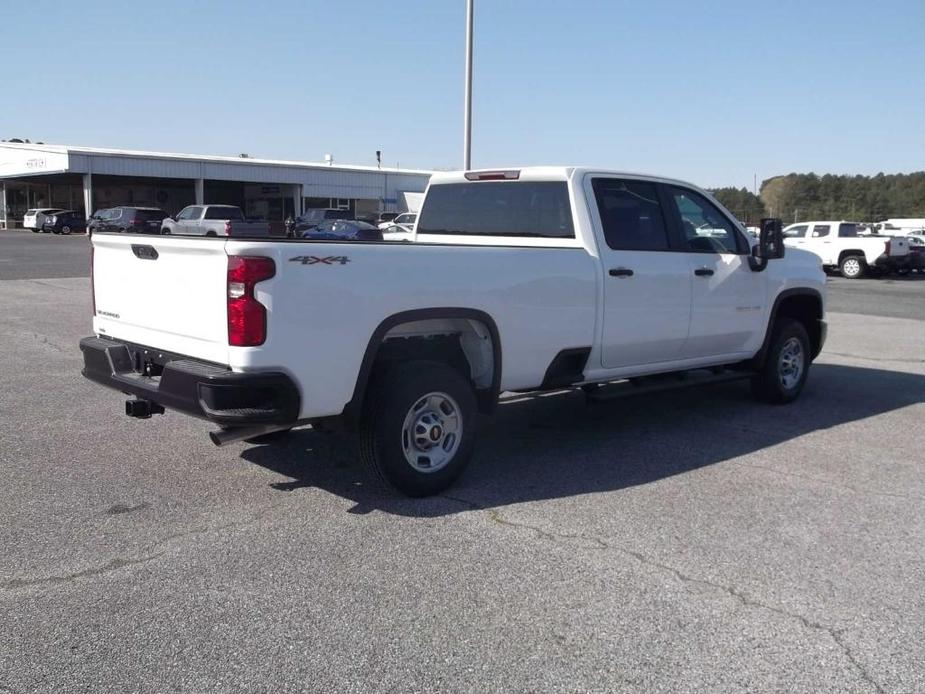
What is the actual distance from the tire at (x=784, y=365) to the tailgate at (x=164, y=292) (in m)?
5.39

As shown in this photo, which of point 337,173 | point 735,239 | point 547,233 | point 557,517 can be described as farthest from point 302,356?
point 337,173

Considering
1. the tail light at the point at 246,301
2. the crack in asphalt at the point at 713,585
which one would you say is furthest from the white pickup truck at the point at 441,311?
the crack in asphalt at the point at 713,585

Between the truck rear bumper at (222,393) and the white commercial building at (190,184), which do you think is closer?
the truck rear bumper at (222,393)

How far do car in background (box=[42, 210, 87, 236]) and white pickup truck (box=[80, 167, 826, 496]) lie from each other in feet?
160

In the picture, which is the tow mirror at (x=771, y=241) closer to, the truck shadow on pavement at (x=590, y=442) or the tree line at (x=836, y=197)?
the truck shadow on pavement at (x=590, y=442)

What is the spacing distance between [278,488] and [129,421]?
2.25 m

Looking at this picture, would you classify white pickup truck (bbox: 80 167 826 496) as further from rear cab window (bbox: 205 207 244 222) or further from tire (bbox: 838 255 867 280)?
rear cab window (bbox: 205 207 244 222)

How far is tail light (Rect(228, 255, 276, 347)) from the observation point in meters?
4.56

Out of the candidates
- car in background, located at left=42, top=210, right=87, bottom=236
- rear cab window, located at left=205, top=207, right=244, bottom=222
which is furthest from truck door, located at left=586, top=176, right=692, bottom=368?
car in background, located at left=42, top=210, right=87, bottom=236

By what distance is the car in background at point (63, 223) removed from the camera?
50.7 meters

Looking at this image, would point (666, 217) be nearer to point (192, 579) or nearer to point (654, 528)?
point (654, 528)

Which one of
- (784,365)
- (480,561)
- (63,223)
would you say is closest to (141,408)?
(480,561)

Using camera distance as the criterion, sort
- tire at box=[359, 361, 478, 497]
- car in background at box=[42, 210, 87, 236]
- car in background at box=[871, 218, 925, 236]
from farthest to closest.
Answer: car in background at box=[42, 210, 87, 236] → car in background at box=[871, 218, 925, 236] → tire at box=[359, 361, 478, 497]

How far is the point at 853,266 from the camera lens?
28891 millimetres
